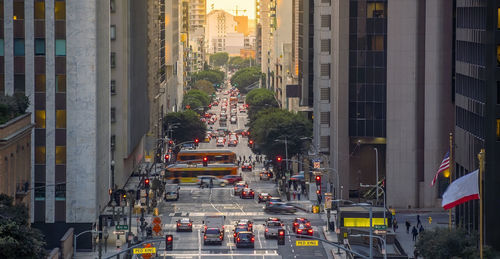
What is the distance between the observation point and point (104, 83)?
121 metres

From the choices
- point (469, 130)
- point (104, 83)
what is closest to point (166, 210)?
point (104, 83)

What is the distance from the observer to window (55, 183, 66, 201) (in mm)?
110500

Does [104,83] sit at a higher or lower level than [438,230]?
higher

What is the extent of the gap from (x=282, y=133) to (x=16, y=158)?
92.7 m

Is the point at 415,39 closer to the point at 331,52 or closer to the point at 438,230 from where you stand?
the point at 331,52

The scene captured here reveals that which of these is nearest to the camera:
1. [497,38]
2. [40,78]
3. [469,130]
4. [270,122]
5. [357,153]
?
[497,38]

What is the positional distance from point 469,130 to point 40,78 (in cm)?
3711

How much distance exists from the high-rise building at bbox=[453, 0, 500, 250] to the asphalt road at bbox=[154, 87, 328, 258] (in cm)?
1538

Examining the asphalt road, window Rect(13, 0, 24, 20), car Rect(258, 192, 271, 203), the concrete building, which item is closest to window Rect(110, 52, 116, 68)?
the asphalt road

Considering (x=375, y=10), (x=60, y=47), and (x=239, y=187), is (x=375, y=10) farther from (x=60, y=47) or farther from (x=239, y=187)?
(x=60, y=47)

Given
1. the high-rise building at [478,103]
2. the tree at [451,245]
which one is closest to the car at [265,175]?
the high-rise building at [478,103]

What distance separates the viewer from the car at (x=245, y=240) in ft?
361

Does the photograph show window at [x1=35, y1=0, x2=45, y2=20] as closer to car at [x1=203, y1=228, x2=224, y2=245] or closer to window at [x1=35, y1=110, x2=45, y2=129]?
window at [x1=35, y1=110, x2=45, y2=129]

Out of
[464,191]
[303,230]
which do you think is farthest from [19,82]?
[464,191]
